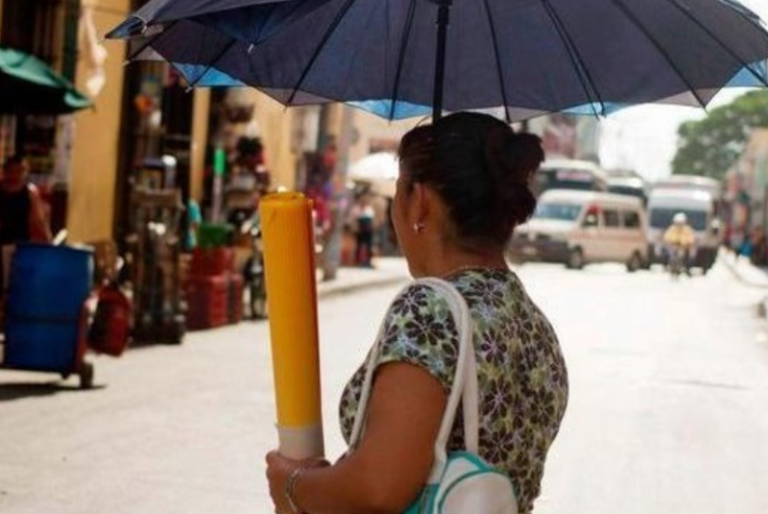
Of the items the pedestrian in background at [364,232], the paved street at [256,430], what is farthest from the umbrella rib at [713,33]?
the pedestrian in background at [364,232]

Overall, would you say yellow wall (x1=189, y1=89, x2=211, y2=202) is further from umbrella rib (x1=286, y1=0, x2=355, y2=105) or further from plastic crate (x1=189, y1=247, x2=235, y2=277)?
umbrella rib (x1=286, y1=0, x2=355, y2=105)

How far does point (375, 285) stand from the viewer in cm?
3241

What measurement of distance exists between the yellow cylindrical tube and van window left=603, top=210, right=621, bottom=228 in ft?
159

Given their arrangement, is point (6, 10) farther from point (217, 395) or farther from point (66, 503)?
point (66, 503)

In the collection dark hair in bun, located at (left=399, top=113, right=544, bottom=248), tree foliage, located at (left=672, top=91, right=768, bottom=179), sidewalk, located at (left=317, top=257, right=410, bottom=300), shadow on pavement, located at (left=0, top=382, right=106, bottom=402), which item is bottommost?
sidewalk, located at (left=317, top=257, right=410, bottom=300)

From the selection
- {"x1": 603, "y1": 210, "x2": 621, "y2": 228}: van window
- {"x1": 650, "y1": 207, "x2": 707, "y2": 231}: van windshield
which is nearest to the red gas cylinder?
{"x1": 603, "y1": 210, "x2": 621, "y2": 228}: van window

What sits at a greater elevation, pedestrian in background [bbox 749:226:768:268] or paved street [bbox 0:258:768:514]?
paved street [bbox 0:258:768:514]

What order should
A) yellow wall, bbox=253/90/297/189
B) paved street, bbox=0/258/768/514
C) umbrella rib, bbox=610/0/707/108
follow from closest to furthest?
umbrella rib, bbox=610/0/707/108 < paved street, bbox=0/258/768/514 < yellow wall, bbox=253/90/297/189

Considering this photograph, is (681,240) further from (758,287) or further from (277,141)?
(277,141)

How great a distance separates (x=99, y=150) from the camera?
23781 millimetres

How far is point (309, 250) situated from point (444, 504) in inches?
21.7

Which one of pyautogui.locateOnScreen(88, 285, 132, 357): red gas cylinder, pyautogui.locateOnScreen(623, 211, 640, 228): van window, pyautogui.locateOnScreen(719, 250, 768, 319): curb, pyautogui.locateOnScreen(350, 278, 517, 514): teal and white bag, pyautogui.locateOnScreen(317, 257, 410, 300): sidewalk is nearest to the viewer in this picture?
pyautogui.locateOnScreen(350, 278, 517, 514): teal and white bag

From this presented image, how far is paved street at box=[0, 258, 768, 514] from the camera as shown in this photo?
8773mm

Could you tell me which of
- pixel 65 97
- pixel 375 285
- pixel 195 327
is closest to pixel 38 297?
pixel 65 97
